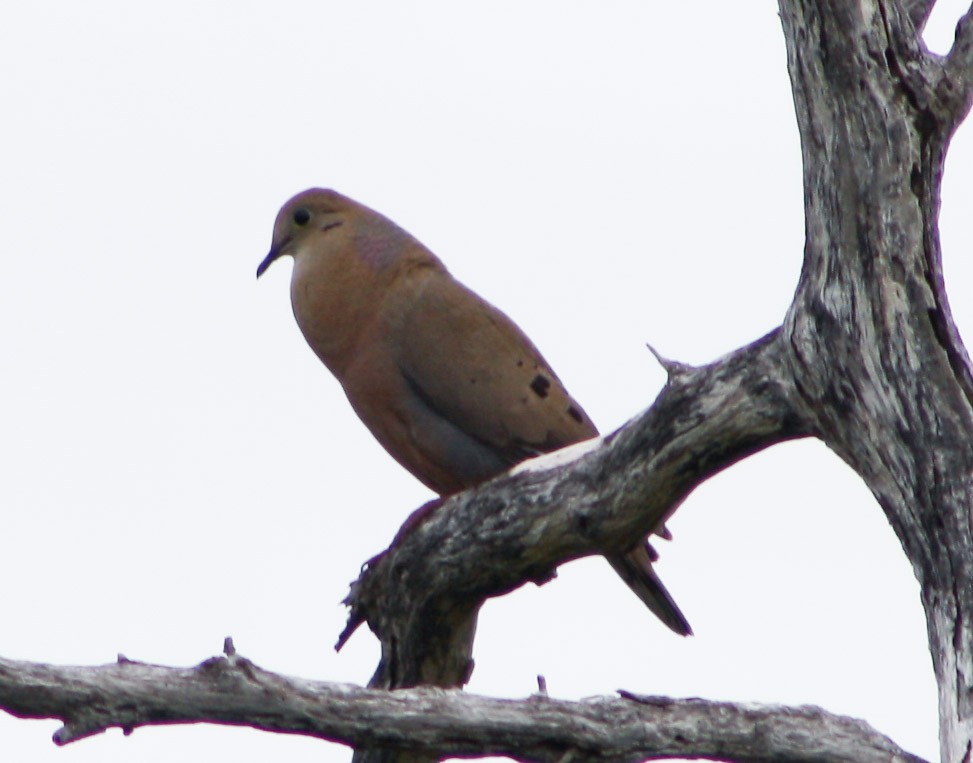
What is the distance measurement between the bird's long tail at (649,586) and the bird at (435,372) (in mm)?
591

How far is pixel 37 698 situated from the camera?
156 inches

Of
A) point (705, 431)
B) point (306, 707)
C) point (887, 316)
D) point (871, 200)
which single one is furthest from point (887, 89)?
point (306, 707)

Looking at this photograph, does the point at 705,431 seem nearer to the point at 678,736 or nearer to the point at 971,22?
the point at 678,736

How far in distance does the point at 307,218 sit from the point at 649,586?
2.26 metres

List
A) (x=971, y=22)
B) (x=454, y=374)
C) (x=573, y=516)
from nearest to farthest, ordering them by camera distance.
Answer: (x=971, y=22) < (x=573, y=516) < (x=454, y=374)

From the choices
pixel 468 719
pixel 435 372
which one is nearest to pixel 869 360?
pixel 468 719

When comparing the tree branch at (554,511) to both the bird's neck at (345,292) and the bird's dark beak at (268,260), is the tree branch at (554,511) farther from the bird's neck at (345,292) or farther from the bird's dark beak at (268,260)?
the bird's dark beak at (268,260)

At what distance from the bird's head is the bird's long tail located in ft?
6.70

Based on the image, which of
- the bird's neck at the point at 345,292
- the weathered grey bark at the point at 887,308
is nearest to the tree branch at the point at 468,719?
the weathered grey bark at the point at 887,308

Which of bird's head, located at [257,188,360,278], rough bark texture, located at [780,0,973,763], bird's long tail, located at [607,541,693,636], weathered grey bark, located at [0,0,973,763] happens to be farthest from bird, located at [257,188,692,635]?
rough bark texture, located at [780,0,973,763]

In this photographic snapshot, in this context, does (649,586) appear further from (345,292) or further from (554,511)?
(345,292)

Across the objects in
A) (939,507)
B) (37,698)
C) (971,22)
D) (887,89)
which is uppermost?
(971,22)

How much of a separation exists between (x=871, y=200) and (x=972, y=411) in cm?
55

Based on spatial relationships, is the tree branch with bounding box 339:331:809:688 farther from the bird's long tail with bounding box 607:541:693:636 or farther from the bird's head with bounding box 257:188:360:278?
the bird's head with bounding box 257:188:360:278
